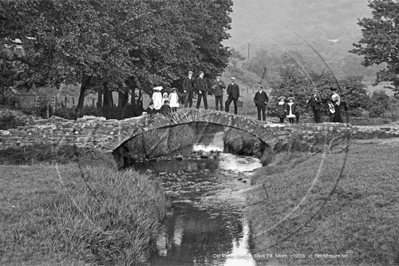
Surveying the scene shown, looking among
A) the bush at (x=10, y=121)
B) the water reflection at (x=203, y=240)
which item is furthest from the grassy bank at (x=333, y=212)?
the bush at (x=10, y=121)

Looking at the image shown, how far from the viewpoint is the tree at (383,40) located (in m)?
39.0

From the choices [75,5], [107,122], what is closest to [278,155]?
[107,122]

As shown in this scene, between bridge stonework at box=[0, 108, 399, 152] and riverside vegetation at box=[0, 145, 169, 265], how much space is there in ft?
16.0

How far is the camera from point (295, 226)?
18938mm

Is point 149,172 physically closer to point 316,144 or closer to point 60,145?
point 60,145

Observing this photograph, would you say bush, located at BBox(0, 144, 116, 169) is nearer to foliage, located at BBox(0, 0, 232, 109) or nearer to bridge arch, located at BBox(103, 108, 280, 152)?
bridge arch, located at BBox(103, 108, 280, 152)

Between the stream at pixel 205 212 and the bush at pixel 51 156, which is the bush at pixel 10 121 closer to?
the bush at pixel 51 156

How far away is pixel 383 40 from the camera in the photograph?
38844mm

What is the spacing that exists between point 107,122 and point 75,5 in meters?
7.04

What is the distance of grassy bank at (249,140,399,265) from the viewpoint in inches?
627

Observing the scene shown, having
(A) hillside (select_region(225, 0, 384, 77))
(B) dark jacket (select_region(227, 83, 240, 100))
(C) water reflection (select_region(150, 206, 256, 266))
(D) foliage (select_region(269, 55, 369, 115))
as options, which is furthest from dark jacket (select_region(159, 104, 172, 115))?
(A) hillside (select_region(225, 0, 384, 77))

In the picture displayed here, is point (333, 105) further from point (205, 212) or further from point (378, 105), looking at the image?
point (378, 105)

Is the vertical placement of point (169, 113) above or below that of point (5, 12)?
below

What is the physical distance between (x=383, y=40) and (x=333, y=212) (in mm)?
23820
